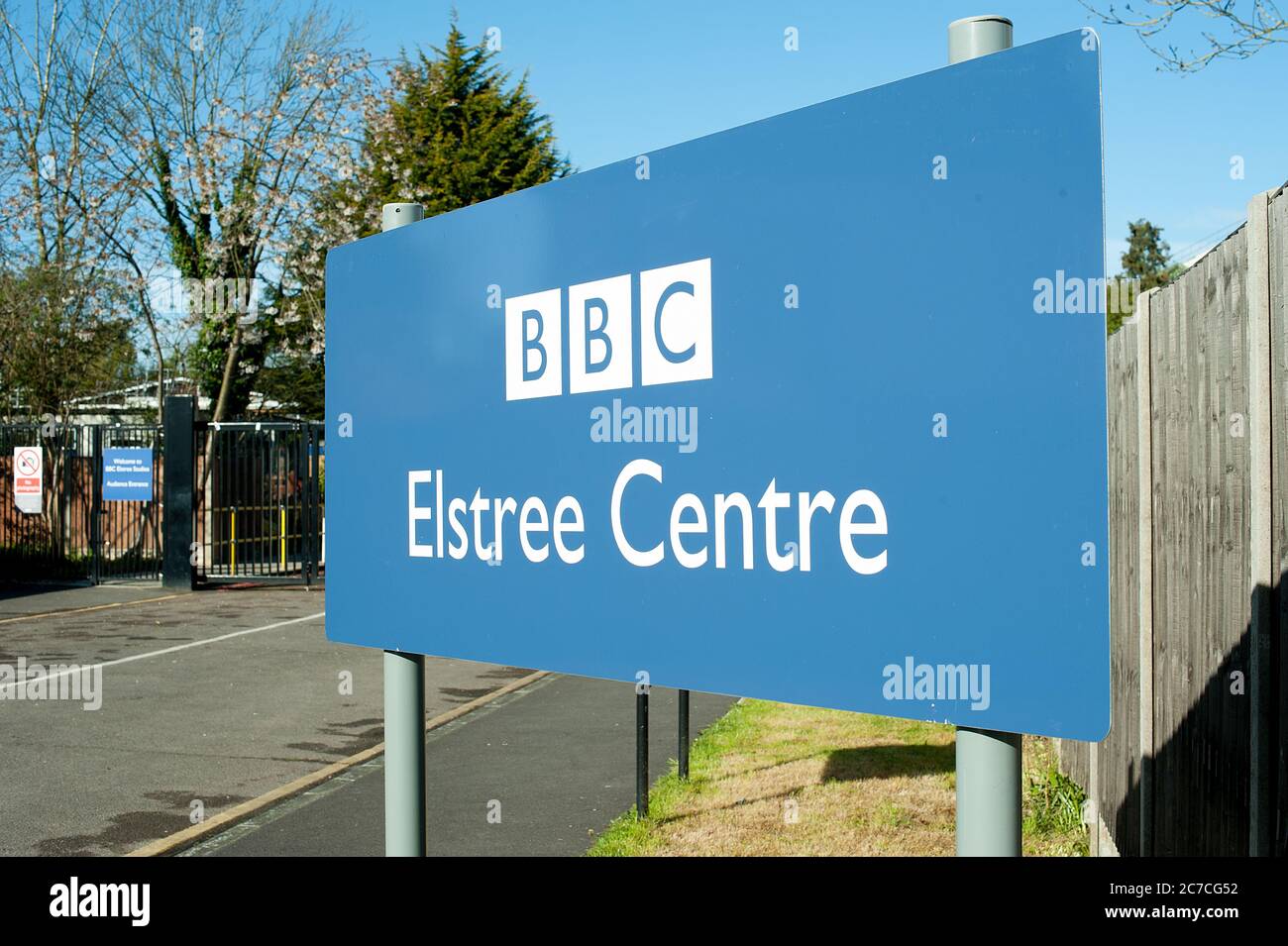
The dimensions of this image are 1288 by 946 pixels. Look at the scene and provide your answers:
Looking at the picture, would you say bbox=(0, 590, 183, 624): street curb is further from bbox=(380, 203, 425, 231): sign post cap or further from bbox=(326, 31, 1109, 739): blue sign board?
bbox=(326, 31, 1109, 739): blue sign board

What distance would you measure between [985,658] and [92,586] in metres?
21.9

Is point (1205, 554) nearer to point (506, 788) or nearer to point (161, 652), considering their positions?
point (506, 788)

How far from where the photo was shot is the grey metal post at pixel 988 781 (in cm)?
151

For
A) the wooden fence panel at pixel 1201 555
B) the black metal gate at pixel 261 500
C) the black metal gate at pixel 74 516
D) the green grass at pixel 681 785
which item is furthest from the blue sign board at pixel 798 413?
the black metal gate at pixel 74 516

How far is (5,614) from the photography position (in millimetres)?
16797

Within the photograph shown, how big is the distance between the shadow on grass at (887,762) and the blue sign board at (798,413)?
5129 mm

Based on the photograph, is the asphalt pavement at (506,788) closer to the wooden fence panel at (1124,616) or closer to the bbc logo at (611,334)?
the wooden fence panel at (1124,616)

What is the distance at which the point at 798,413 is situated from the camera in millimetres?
1670

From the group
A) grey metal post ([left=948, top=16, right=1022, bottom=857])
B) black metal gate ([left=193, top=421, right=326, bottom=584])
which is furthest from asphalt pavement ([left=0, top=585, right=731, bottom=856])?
black metal gate ([left=193, top=421, right=326, bottom=584])

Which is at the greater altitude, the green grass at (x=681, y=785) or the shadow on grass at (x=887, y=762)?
the shadow on grass at (x=887, y=762)

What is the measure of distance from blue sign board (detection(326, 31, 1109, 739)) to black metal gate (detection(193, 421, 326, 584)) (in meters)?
18.6

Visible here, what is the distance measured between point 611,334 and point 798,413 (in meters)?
0.42
